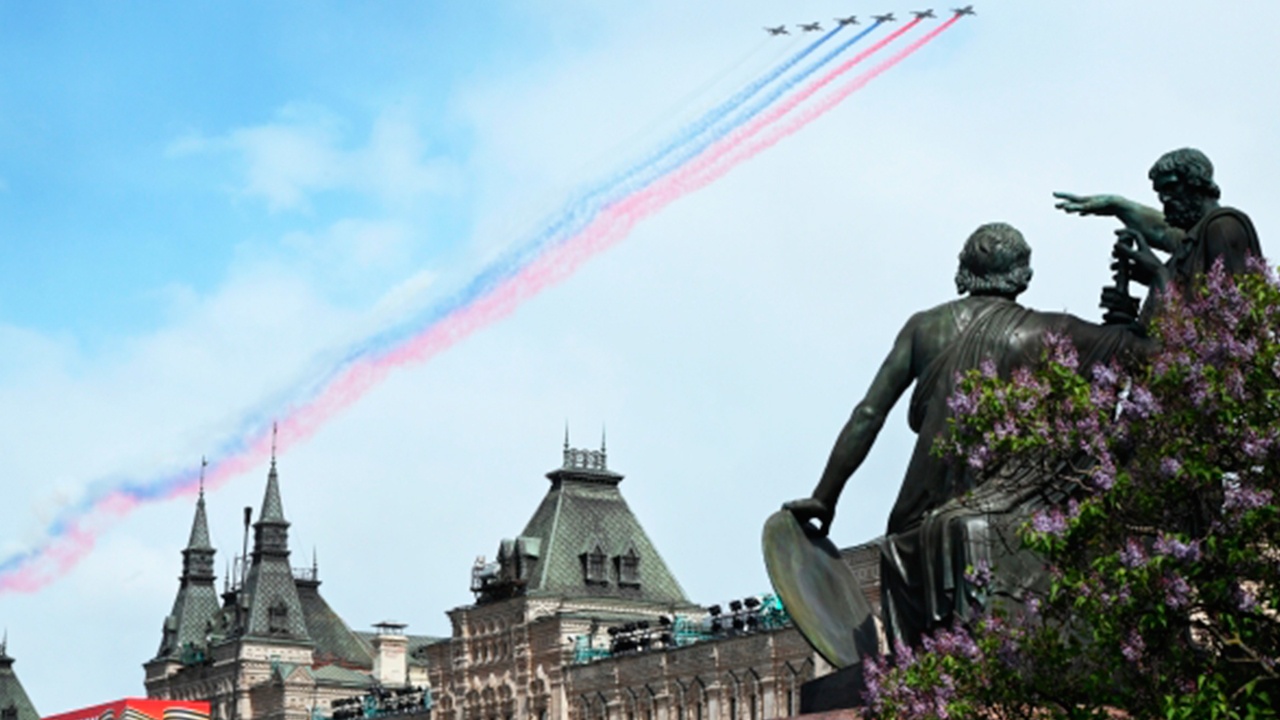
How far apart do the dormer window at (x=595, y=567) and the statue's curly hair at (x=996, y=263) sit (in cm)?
8449

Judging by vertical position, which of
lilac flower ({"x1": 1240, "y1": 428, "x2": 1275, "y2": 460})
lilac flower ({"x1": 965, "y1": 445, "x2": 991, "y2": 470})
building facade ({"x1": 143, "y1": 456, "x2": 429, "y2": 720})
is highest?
building facade ({"x1": 143, "y1": 456, "x2": 429, "y2": 720})

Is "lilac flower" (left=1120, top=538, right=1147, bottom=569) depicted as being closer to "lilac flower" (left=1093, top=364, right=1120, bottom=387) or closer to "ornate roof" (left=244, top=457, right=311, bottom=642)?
"lilac flower" (left=1093, top=364, right=1120, bottom=387)

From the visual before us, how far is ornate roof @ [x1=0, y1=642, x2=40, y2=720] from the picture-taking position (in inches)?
→ 6299

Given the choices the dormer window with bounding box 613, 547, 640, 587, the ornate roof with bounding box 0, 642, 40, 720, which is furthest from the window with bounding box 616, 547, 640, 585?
the ornate roof with bounding box 0, 642, 40, 720

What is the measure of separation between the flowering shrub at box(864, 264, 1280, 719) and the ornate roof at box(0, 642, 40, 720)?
6009 inches

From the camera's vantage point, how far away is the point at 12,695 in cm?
16125

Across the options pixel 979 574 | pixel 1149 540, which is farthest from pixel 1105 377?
pixel 979 574

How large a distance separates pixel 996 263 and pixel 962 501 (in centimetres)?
221

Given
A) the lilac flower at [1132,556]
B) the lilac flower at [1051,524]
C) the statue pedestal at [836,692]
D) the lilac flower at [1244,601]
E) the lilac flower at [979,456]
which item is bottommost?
the statue pedestal at [836,692]

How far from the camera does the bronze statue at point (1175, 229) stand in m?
16.2

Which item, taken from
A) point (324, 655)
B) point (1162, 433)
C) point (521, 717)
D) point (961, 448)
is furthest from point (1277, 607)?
point (324, 655)

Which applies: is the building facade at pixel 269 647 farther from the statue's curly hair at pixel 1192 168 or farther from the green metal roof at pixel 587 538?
the statue's curly hair at pixel 1192 168

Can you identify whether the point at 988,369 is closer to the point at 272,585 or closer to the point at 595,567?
the point at 595,567

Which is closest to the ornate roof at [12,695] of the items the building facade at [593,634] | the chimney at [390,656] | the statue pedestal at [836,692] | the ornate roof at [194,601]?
the ornate roof at [194,601]
